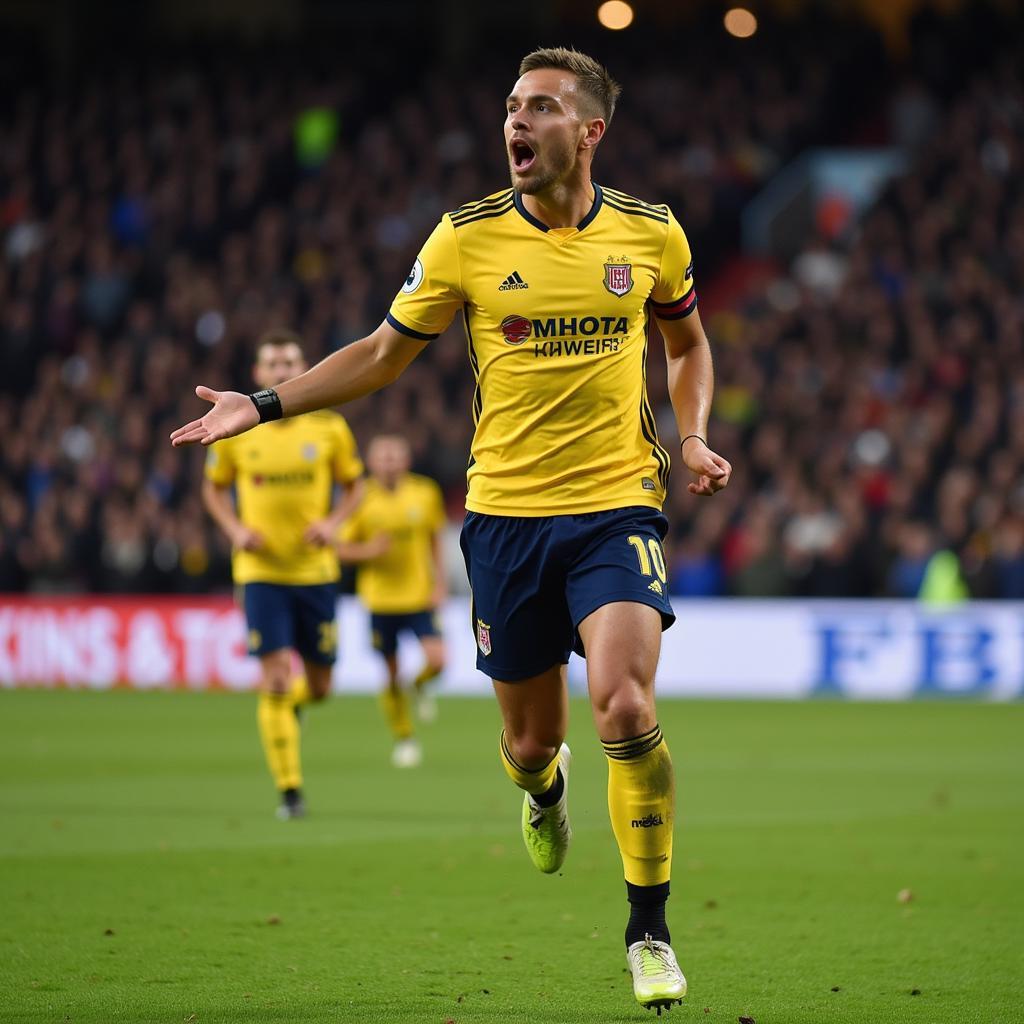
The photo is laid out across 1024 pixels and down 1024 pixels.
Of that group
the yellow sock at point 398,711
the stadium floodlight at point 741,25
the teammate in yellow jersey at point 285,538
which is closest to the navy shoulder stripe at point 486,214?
the teammate in yellow jersey at point 285,538

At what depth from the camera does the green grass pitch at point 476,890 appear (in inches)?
241

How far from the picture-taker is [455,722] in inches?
735

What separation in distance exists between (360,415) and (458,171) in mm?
5227

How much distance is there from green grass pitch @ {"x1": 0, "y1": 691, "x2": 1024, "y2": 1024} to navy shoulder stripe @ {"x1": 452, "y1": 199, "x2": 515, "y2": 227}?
8.06 ft

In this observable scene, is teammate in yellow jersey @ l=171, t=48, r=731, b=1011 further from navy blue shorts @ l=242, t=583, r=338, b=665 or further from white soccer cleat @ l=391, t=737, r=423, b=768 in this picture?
white soccer cleat @ l=391, t=737, r=423, b=768

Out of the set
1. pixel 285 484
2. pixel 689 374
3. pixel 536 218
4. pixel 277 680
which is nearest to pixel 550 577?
pixel 689 374

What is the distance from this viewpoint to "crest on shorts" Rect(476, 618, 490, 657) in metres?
6.40

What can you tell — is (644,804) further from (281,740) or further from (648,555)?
(281,740)

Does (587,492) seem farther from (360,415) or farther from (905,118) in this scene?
(905,118)

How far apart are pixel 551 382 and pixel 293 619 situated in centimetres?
556

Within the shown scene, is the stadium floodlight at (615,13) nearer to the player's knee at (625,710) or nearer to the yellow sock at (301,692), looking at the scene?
the yellow sock at (301,692)

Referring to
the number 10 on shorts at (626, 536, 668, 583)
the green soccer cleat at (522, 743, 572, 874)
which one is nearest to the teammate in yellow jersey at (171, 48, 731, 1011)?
the number 10 on shorts at (626, 536, 668, 583)

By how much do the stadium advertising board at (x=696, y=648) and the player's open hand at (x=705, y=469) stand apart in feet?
48.5

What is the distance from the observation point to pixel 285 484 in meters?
11.7
